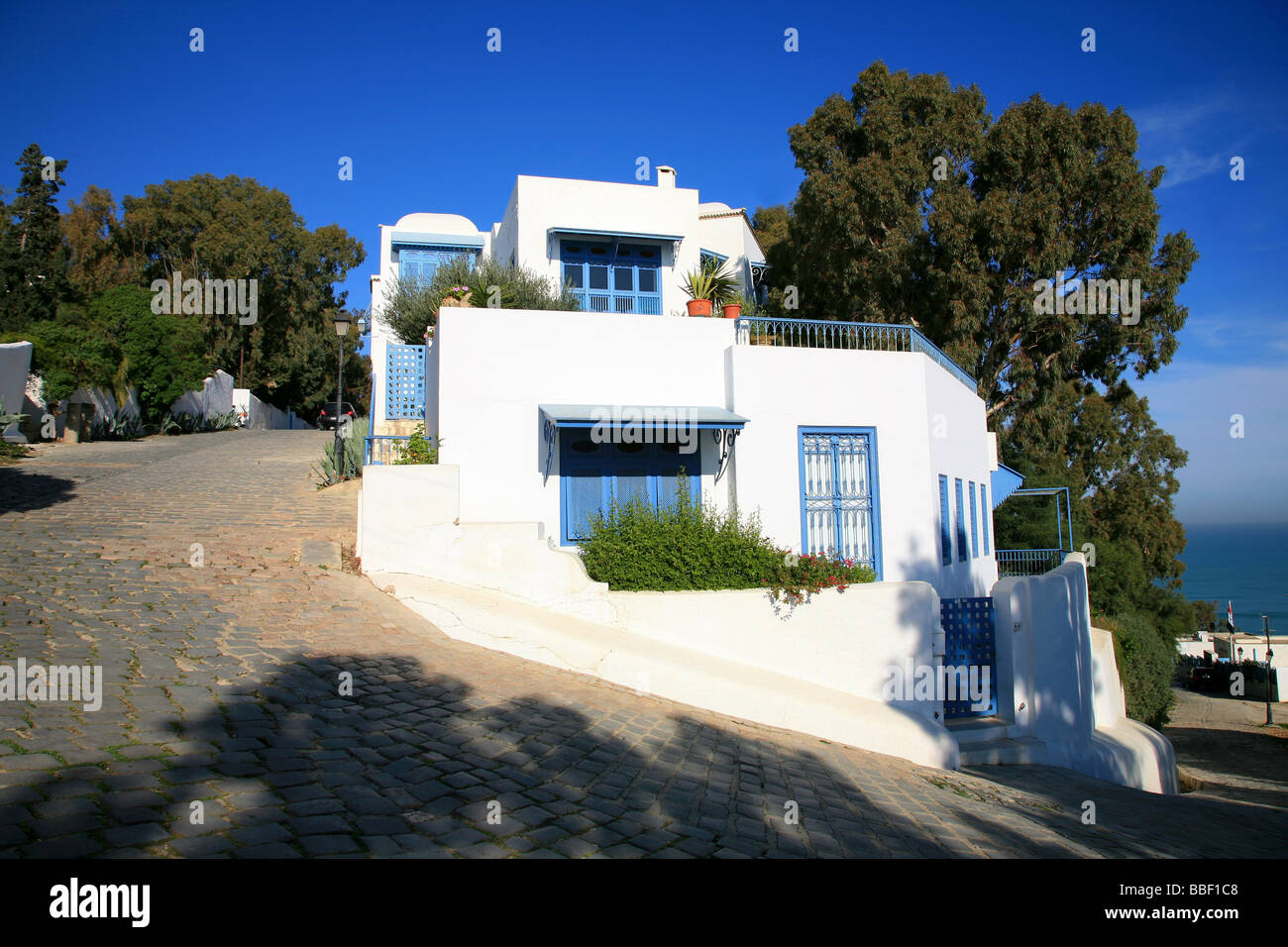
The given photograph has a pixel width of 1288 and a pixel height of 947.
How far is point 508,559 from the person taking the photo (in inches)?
358

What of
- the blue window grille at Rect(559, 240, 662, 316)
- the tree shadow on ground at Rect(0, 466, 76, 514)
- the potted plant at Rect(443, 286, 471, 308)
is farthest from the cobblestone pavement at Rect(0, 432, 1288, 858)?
the blue window grille at Rect(559, 240, 662, 316)

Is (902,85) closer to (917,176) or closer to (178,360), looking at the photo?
(917,176)

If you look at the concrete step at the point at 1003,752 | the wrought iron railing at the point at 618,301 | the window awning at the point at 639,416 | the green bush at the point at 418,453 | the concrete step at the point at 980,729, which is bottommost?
the concrete step at the point at 1003,752

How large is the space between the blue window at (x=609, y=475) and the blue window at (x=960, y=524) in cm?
575

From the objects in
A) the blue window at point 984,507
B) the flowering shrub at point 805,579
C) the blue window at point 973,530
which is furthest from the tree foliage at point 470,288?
the blue window at point 984,507

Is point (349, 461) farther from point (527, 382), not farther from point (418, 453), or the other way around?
point (527, 382)

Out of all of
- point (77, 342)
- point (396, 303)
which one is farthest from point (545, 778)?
point (77, 342)

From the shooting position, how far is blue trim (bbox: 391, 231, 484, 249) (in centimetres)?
2245

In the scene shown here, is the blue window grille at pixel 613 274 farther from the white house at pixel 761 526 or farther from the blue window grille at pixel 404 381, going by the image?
the white house at pixel 761 526

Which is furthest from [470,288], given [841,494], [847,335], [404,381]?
[841,494]

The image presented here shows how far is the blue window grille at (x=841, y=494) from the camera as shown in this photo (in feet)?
36.8

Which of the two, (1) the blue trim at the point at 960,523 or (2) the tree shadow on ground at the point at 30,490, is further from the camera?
A: (1) the blue trim at the point at 960,523

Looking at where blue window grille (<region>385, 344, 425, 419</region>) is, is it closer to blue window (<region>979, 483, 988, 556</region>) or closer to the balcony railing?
the balcony railing

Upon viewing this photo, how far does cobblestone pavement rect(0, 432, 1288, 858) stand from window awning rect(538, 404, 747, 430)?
10.8 ft
